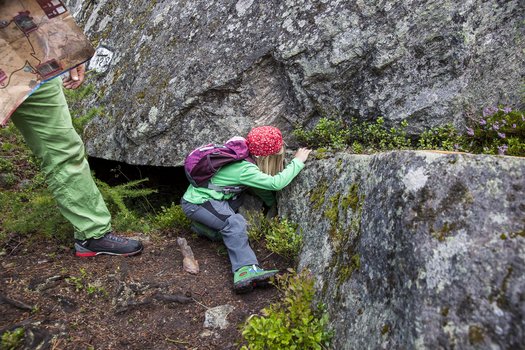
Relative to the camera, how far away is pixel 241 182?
4.86 meters

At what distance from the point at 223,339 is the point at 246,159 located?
2.10 metres

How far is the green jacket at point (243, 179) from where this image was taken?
4.73 m

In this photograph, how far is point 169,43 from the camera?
5875 mm

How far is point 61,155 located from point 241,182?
1.92 metres

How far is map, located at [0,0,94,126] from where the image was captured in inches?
131

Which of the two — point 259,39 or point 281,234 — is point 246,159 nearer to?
point 281,234

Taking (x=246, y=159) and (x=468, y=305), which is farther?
(x=246, y=159)

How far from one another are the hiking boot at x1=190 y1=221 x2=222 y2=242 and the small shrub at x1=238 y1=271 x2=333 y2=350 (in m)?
1.88

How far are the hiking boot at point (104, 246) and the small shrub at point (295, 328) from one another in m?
2.03

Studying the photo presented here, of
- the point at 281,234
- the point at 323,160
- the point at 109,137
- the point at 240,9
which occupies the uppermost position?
the point at 240,9

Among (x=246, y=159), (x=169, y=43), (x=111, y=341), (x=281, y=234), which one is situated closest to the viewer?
(x=111, y=341)

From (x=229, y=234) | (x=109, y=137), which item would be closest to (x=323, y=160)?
(x=229, y=234)

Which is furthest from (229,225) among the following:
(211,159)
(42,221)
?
(42,221)

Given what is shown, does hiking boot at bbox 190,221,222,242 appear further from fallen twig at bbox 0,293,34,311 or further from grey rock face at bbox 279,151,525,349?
fallen twig at bbox 0,293,34,311
